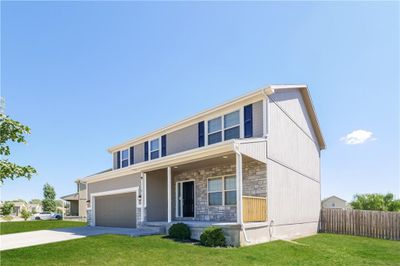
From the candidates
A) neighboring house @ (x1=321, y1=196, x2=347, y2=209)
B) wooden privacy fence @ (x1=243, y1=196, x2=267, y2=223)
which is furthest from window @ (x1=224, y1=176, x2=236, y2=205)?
neighboring house @ (x1=321, y1=196, x2=347, y2=209)

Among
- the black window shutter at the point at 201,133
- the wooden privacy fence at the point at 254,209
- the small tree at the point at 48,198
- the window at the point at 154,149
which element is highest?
the black window shutter at the point at 201,133

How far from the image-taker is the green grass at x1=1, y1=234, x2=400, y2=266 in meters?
8.84

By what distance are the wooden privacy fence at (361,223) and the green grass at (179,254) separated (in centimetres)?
433

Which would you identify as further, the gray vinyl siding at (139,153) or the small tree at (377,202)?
the small tree at (377,202)

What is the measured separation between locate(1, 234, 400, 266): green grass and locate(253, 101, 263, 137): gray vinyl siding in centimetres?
411

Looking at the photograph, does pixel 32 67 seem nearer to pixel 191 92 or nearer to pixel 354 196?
pixel 191 92

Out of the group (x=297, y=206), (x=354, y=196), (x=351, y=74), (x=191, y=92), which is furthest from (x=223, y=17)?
Result: (x=354, y=196)

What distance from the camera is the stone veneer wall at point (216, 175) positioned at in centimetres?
1300

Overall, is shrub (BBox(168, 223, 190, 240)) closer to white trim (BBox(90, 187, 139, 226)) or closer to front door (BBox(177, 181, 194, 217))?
front door (BBox(177, 181, 194, 217))

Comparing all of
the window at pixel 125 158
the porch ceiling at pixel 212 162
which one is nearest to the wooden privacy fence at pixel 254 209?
the porch ceiling at pixel 212 162

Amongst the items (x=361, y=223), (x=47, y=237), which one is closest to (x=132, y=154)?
(x=47, y=237)

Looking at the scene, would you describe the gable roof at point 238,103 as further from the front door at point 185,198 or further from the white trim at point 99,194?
the white trim at point 99,194

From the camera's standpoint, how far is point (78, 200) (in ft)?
132

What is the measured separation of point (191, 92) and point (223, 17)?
5.26 m
